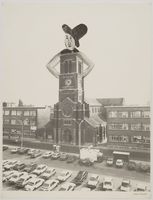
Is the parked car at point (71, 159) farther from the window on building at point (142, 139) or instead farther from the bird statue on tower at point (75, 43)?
the bird statue on tower at point (75, 43)

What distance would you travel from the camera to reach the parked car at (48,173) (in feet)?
7.47

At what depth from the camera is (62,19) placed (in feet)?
7.63

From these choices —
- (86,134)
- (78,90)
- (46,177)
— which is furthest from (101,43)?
(46,177)

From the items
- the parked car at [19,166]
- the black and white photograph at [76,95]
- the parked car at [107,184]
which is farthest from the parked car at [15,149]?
the parked car at [107,184]

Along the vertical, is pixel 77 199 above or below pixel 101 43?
below

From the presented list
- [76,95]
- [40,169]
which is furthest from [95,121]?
[40,169]

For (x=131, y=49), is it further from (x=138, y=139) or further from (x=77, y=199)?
(x=77, y=199)

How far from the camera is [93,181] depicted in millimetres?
2234

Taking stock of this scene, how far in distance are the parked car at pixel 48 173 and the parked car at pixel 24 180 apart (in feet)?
0.23

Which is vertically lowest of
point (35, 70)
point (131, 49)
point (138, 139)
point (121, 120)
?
point (138, 139)

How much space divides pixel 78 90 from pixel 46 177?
0.74 metres

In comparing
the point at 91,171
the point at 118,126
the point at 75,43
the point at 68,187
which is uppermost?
the point at 75,43

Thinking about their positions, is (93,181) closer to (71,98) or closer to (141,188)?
(141,188)

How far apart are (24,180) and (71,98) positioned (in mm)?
757
